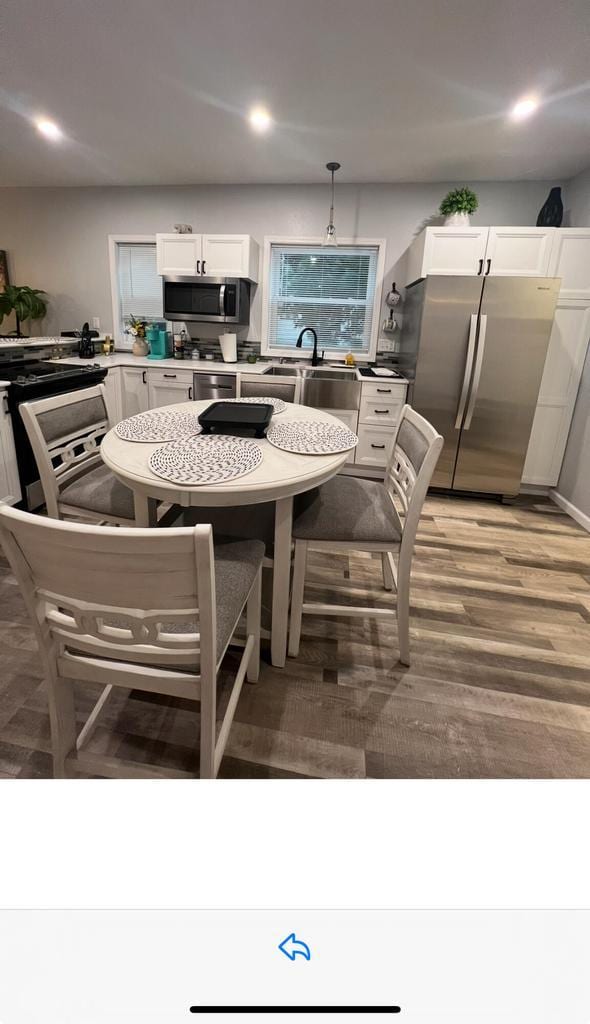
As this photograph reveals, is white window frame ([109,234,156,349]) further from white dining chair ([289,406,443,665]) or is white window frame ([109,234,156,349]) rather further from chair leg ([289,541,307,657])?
chair leg ([289,541,307,657])

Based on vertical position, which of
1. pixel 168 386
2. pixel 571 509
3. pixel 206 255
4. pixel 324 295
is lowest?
pixel 571 509

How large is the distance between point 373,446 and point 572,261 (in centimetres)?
185

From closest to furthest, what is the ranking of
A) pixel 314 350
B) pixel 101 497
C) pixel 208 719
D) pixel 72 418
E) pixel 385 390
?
pixel 208 719 < pixel 101 497 < pixel 72 418 < pixel 385 390 < pixel 314 350

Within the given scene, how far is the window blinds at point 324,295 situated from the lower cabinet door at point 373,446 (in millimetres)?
941

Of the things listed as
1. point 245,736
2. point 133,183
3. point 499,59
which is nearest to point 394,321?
point 499,59

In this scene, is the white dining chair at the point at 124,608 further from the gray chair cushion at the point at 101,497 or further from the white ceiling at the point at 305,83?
the white ceiling at the point at 305,83

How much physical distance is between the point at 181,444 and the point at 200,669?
2.72 feet

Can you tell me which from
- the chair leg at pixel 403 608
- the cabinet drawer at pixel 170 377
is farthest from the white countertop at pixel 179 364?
the chair leg at pixel 403 608

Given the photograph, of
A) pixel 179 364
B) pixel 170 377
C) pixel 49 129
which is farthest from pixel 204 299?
pixel 49 129

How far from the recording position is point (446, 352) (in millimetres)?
3258

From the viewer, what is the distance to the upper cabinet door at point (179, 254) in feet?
12.7

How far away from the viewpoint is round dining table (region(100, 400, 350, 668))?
1.26 meters
